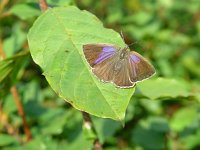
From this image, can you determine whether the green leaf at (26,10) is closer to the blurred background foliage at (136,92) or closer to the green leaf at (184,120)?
the blurred background foliage at (136,92)

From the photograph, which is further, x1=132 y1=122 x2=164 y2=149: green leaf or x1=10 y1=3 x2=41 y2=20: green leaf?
x1=132 y1=122 x2=164 y2=149: green leaf

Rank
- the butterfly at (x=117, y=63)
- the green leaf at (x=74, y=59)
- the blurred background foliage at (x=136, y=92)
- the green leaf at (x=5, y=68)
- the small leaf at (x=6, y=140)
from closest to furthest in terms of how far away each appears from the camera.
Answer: the green leaf at (x=74, y=59) → the butterfly at (x=117, y=63) → the green leaf at (x=5, y=68) → the blurred background foliage at (x=136, y=92) → the small leaf at (x=6, y=140)

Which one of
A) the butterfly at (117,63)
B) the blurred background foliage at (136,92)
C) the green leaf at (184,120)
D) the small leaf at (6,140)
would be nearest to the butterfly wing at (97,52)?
the butterfly at (117,63)

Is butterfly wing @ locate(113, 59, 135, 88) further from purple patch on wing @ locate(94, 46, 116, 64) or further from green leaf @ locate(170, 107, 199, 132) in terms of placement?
green leaf @ locate(170, 107, 199, 132)

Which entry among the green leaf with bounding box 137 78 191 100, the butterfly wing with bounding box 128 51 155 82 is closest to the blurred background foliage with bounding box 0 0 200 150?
the green leaf with bounding box 137 78 191 100

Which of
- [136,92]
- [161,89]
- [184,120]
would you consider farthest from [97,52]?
[184,120]

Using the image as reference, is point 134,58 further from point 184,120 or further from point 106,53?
point 184,120
